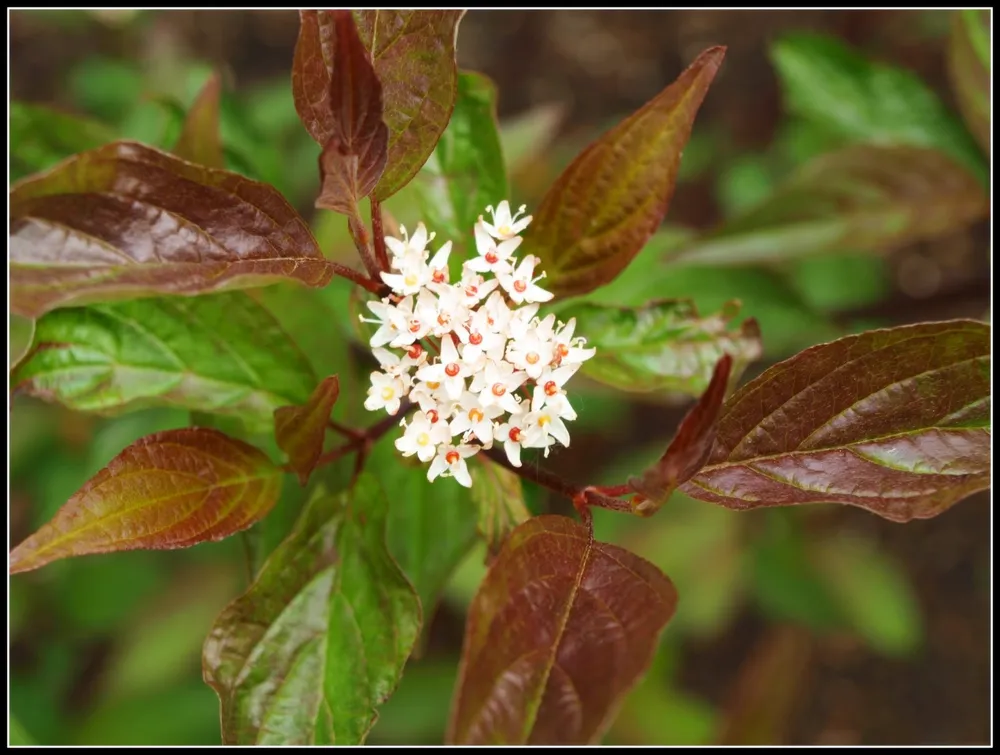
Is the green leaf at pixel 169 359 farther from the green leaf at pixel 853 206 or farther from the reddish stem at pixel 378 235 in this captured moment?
the green leaf at pixel 853 206

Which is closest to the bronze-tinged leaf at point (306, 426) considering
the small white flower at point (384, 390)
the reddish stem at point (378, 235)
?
the small white flower at point (384, 390)

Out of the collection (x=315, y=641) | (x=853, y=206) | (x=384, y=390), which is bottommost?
(x=315, y=641)

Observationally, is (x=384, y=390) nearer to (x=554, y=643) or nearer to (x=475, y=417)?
(x=475, y=417)

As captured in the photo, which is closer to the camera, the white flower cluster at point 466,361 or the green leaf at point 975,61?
the white flower cluster at point 466,361

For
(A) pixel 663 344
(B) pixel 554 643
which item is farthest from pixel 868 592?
(B) pixel 554 643

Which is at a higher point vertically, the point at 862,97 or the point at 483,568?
the point at 862,97

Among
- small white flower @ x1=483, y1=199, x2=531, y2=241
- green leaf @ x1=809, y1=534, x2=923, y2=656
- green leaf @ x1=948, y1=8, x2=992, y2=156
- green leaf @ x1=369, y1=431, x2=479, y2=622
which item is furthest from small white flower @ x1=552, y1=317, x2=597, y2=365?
green leaf @ x1=809, y1=534, x2=923, y2=656

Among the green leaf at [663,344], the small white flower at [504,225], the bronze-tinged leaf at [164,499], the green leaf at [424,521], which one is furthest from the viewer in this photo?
the green leaf at [424,521]

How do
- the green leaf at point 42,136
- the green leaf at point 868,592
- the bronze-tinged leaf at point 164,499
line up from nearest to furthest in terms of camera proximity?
the bronze-tinged leaf at point 164,499
the green leaf at point 42,136
the green leaf at point 868,592
